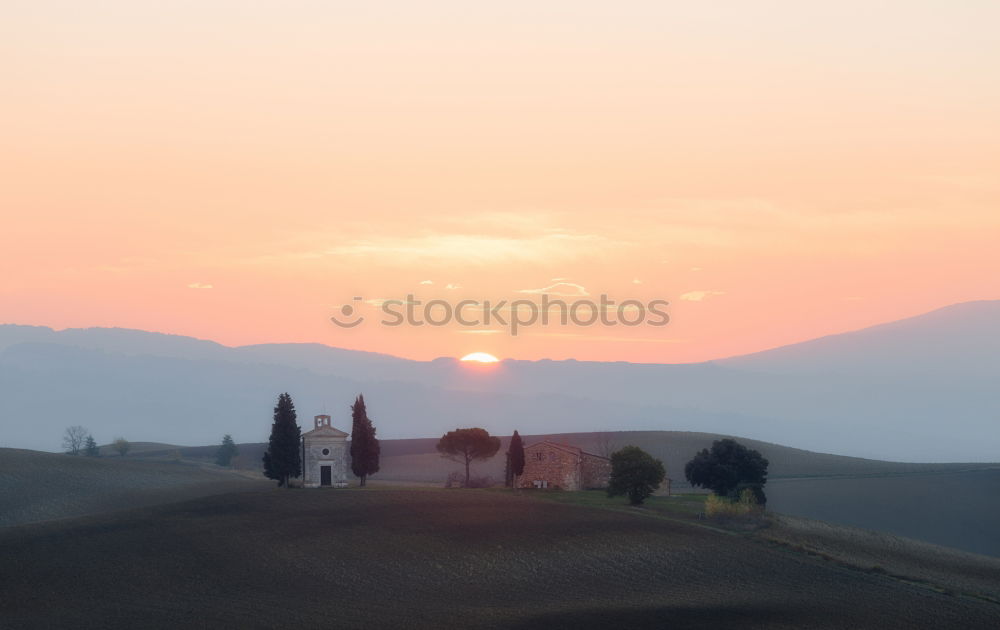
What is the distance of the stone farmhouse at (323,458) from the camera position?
9044cm

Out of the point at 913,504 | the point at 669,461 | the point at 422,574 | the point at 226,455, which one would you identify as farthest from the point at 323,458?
the point at 226,455

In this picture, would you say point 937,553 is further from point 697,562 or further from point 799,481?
point 799,481

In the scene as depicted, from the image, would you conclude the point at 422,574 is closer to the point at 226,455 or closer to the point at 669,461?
the point at 669,461

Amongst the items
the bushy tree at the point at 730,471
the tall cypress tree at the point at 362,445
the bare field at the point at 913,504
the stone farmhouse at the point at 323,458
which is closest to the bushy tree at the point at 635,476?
the bushy tree at the point at 730,471

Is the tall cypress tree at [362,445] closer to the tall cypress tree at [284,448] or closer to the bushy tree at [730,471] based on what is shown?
the tall cypress tree at [284,448]

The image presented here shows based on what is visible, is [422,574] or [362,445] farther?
[362,445]

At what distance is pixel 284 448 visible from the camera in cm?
8981

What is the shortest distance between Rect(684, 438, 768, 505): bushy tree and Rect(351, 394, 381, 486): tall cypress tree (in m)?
29.1

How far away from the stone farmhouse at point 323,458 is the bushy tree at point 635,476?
23.1 m

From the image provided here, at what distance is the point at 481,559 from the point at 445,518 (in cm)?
1046

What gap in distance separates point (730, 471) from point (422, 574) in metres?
44.7

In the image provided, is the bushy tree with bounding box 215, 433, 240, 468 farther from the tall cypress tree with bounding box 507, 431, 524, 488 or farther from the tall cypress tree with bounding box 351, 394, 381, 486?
Answer: the tall cypress tree with bounding box 507, 431, 524, 488

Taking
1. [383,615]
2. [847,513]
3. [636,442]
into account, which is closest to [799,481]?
[847,513]

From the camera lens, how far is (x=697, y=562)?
2494 inches
